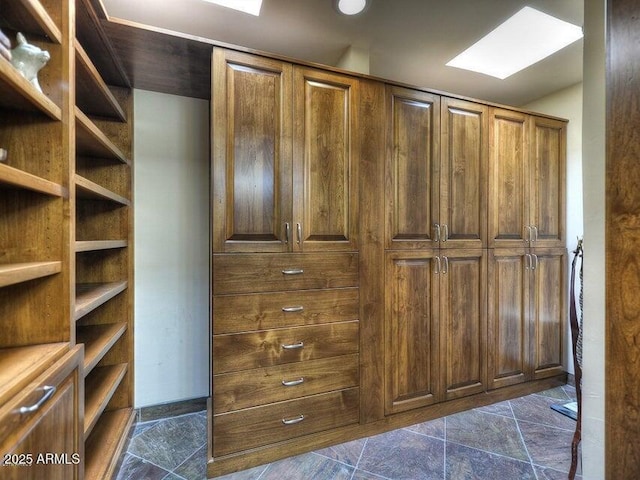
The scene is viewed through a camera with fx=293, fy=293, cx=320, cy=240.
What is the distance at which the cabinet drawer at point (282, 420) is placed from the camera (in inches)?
58.7

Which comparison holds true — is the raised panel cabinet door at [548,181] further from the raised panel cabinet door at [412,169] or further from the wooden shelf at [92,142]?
the wooden shelf at [92,142]

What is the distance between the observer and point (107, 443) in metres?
1.54

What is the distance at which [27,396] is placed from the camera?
73 cm

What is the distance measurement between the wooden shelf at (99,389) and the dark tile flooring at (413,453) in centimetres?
40

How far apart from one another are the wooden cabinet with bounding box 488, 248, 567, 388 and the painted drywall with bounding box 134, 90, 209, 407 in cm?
211

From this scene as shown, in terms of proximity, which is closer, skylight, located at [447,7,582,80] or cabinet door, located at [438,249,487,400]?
skylight, located at [447,7,582,80]

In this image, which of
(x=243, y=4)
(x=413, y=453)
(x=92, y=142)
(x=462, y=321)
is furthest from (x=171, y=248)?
(x=462, y=321)

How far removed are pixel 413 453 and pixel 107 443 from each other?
165cm

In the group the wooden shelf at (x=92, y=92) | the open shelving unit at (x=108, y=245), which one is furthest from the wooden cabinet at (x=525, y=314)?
the wooden shelf at (x=92, y=92)

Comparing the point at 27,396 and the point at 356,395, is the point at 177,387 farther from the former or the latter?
the point at 27,396

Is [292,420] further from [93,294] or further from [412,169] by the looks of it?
[412,169]

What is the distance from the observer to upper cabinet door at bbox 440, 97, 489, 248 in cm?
199

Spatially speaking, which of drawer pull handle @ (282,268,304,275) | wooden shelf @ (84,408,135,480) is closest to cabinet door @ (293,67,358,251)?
drawer pull handle @ (282,268,304,275)

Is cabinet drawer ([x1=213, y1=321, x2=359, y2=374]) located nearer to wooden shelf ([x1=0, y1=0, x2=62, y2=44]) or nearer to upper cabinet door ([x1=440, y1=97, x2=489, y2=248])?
upper cabinet door ([x1=440, y1=97, x2=489, y2=248])
